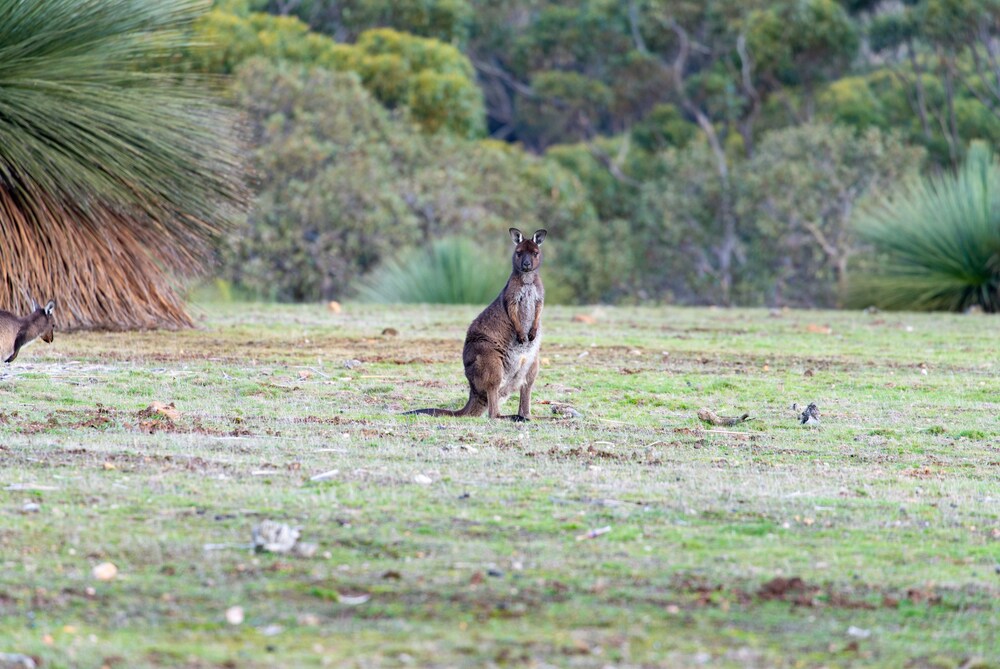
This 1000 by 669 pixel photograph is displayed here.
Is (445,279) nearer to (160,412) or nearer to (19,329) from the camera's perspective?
(19,329)

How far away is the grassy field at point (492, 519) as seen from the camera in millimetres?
3830

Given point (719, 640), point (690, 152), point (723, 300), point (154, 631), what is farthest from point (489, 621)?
point (690, 152)

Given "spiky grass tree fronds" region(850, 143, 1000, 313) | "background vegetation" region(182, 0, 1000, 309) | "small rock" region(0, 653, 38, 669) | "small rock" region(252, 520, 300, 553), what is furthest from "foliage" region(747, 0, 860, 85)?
"small rock" region(0, 653, 38, 669)

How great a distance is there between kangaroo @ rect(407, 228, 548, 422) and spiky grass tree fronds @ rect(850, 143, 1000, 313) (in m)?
11.5

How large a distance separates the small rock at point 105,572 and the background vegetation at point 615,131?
15424mm

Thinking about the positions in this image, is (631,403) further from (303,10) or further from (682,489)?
(303,10)

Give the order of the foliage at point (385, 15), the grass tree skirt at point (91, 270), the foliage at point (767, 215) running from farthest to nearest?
the foliage at point (385, 15), the foliage at point (767, 215), the grass tree skirt at point (91, 270)

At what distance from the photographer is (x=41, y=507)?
200 inches

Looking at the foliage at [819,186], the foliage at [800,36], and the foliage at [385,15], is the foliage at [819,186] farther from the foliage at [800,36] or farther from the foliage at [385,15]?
the foliage at [385,15]

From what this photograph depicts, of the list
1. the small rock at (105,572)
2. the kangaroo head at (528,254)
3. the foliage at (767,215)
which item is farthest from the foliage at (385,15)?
the small rock at (105,572)

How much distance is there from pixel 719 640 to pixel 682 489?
1.96 meters

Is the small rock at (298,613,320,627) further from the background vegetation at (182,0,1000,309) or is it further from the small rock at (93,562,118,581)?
the background vegetation at (182,0,1000,309)

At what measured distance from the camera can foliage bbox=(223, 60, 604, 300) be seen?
24.4m

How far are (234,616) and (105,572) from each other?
57 centimetres
